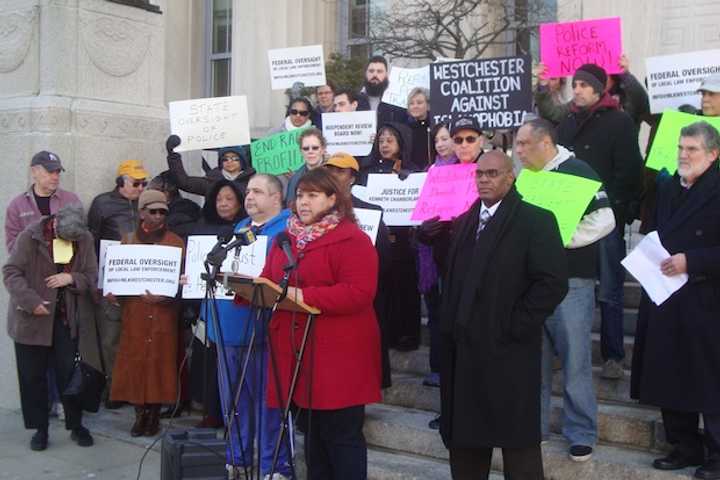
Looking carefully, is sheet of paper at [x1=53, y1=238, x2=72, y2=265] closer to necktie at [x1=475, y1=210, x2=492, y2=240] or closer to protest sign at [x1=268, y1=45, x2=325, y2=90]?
protest sign at [x1=268, y1=45, x2=325, y2=90]

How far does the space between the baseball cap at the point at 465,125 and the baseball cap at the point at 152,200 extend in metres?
2.51

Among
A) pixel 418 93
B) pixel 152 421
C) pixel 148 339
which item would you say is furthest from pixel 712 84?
pixel 152 421

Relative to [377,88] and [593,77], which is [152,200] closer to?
[377,88]

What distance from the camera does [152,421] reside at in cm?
786

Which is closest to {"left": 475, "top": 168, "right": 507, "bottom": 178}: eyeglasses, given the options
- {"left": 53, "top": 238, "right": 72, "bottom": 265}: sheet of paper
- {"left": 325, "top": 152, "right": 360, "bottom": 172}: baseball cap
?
{"left": 325, "top": 152, "right": 360, "bottom": 172}: baseball cap

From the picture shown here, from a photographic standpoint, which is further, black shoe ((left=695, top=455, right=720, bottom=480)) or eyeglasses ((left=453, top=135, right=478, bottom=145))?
eyeglasses ((left=453, top=135, right=478, bottom=145))

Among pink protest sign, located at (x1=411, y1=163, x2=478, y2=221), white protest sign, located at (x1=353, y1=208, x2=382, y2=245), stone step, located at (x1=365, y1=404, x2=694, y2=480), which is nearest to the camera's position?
stone step, located at (x1=365, y1=404, x2=694, y2=480)

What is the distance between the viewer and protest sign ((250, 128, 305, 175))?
8.48 meters

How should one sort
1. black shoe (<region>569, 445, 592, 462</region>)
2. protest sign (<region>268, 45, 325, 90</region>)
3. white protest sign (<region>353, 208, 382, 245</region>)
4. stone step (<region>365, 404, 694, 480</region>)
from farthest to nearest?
protest sign (<region>268, 45, 325, 90</region>)
white protest sign (<region>353, 208, 382, 245</region>)
black shoe (<region>569, 445, 592, 462</region>)
stone step (<region>365, 404, 694, 480</region>)

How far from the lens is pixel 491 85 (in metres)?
7.23

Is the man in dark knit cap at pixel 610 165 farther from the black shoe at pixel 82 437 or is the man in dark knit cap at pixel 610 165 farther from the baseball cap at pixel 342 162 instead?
the black shoe at pixel 82 437

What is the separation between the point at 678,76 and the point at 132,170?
4810 millimetres

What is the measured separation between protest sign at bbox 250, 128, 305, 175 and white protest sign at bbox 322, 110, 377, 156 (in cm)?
29

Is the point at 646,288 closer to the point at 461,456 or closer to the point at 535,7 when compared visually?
the point at 461,456
